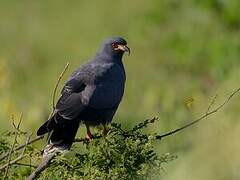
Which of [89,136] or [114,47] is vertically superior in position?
[114,47]

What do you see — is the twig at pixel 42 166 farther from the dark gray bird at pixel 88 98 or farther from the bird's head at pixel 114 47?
the bird's head at pixel 114 47

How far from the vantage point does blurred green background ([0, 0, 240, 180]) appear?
35.5 feet

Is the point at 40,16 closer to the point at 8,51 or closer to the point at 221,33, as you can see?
the point at 8,51

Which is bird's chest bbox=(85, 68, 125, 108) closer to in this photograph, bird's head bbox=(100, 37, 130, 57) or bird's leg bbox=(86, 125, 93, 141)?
bird's leg bbox=(86, 125, 93, 141)

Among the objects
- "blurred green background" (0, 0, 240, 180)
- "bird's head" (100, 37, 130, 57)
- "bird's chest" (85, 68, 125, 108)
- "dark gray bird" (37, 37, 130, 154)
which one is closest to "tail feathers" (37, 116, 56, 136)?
"dark gray bird" (37, 37, 130, 154)

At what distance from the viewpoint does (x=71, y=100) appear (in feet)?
24.0

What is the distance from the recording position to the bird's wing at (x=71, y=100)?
714cm

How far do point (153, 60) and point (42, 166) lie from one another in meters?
13.0

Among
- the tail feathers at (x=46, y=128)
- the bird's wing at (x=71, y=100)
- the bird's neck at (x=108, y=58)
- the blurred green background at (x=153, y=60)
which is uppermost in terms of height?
the blurred green background at (x=153, y=60)

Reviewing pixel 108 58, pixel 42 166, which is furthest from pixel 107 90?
pixel 42 166

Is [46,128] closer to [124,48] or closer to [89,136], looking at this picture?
[89,136]

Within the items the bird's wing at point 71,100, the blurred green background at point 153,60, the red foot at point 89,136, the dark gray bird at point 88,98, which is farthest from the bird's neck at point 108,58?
the blurred green background at point 153,60

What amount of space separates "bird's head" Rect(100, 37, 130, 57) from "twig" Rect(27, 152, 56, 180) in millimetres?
1843

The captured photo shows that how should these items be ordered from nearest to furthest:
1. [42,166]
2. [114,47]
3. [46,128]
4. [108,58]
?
[42,166] → [46,128] → [108,58] → [114,47]
